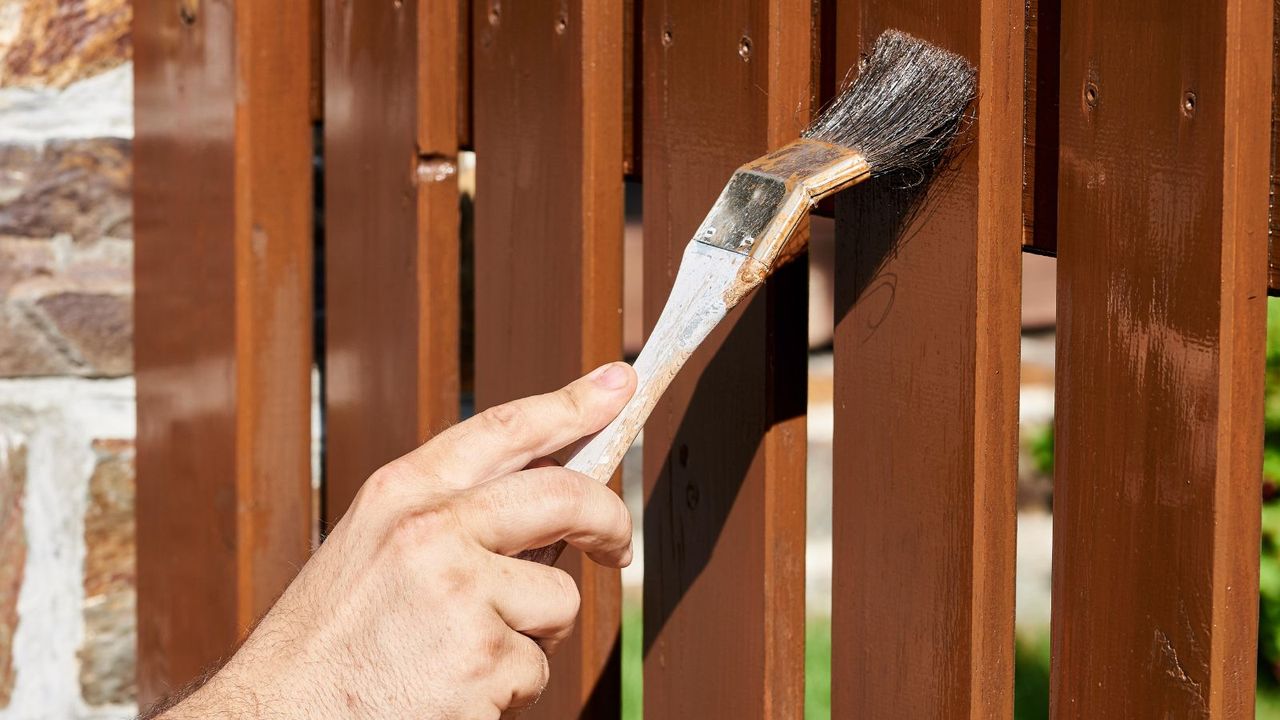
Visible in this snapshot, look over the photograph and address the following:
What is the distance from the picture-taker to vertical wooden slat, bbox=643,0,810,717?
1.26m

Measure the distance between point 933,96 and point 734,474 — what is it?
0.44 meters

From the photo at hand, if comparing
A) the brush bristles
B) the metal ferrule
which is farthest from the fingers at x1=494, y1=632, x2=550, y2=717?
the brush bristles

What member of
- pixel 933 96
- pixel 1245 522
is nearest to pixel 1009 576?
pixel 1245 522

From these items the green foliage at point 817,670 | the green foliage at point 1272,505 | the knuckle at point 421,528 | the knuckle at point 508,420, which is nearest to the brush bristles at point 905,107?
the knuckle at point 508,420

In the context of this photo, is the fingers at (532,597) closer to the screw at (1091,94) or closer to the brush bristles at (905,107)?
the brush bristles at (905,107)

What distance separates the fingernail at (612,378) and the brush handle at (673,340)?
0.02 m

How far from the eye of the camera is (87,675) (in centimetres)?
218

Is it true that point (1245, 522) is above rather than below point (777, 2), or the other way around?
below

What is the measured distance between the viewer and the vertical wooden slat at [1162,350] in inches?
37.2

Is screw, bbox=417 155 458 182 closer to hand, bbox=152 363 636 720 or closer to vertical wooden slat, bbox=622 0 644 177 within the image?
vertical wooden slat, bbox=622 0 644 177

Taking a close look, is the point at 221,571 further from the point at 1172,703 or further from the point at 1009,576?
the point at 1172,703

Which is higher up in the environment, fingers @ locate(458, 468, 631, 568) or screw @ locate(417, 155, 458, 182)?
screw @ locate(417, 155, 458, 182)

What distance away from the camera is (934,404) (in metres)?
1.13

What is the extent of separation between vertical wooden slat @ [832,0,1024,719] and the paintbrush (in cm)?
3
